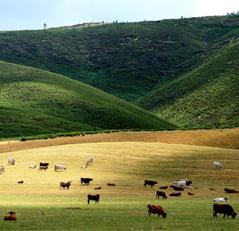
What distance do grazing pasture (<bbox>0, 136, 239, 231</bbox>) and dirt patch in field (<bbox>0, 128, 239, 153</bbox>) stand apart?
607 centimetres

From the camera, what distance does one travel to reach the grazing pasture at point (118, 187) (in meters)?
33.6

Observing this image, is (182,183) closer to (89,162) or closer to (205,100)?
(89,162)

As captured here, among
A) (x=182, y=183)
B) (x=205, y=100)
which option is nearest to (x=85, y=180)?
(x=182, y=183)

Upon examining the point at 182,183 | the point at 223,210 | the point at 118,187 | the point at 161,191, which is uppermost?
the point at 182,183

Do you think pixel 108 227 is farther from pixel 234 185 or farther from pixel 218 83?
pixel 218 83

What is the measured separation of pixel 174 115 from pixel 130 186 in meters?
115

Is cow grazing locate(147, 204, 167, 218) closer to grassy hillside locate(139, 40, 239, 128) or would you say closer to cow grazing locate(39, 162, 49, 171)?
cow grazing locate(39, 162, 49, 171)

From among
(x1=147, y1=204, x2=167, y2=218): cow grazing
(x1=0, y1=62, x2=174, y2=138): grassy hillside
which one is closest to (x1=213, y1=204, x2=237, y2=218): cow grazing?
(x1=147, y1=204, x2=167, y2=218): cow grazing

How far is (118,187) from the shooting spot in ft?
180

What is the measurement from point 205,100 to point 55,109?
144 feet

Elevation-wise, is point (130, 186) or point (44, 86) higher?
point (44, 86)

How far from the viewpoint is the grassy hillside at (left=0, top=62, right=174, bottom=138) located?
425ft

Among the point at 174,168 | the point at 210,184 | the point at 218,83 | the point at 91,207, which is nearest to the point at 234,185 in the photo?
the point at 210,184

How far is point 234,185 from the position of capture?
58.1 m
